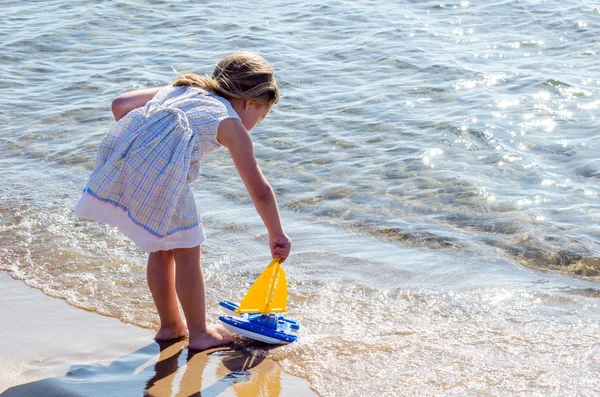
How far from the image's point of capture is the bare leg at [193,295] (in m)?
3.23

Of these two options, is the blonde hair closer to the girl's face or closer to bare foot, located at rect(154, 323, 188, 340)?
the girl's face

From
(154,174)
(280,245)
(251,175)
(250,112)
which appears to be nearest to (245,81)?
(250,112)

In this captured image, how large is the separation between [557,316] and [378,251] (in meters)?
1.16

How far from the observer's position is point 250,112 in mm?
3350

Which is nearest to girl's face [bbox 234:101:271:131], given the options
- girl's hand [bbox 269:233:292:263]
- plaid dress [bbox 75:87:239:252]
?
plaid dress [bbox 75:87:239:252]

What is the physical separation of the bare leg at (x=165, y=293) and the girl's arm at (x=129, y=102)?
1.99 ft

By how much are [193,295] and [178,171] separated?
1.73ft

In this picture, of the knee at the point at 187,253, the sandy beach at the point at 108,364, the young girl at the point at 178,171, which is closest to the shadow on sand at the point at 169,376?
the sandy beach at the point at 108,364

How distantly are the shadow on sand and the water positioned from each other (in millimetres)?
182

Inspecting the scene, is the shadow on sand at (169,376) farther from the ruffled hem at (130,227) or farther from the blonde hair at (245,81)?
the blonde hair at (245,81)

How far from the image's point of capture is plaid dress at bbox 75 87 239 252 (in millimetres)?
3092

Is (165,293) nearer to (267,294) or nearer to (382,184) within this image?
(267,294)

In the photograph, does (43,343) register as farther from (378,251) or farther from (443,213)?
(443,213)

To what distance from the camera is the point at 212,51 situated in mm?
9172
